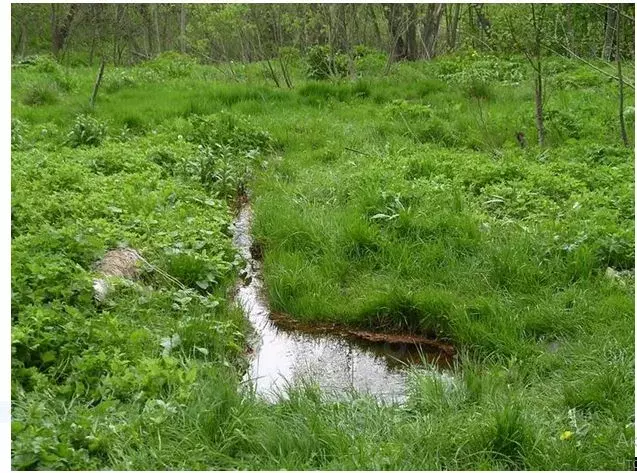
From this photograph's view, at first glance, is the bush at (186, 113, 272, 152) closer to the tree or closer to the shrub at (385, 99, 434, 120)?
the shrub at (385, 99, 434, 120)

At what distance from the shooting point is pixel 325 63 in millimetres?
11938

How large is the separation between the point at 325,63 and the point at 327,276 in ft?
24.9

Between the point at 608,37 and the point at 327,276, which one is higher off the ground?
the point at 608,37

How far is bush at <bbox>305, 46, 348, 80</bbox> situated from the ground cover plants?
99.6 inches

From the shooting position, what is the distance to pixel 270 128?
28.9 ft

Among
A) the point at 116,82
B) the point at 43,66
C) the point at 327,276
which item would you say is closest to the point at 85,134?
the point at 116,82

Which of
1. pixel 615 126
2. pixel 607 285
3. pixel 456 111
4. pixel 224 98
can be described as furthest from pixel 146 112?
pixel 607 285

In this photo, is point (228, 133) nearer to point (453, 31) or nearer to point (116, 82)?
point (116, 82)

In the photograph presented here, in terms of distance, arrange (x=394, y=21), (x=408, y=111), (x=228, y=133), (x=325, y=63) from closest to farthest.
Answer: (x=228, y=133)
(x=408, y=111)
(x=325, y=63)
(x=394, y=21)

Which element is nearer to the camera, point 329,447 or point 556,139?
point 329,447

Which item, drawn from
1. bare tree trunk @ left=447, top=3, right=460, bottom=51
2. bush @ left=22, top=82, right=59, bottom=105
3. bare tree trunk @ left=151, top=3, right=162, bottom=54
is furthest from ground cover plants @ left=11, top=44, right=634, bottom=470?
bare tree trunk @ left=151, top=3, right=162, bottom=54

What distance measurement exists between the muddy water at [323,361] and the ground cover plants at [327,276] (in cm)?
15
